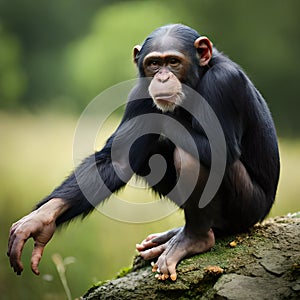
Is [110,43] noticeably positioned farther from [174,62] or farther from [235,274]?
[235,274]

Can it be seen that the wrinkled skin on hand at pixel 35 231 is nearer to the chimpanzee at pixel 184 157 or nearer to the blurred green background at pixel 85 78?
the chimpanzee at pixel 184 157

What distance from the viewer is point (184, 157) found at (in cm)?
380

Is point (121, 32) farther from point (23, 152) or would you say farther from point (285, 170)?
point (285, 170)

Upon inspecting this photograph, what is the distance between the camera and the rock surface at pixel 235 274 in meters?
3.52

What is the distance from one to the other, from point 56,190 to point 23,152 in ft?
18.3

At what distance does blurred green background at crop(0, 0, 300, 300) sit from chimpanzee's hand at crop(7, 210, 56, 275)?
3417mm

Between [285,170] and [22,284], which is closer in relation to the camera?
[22,284]

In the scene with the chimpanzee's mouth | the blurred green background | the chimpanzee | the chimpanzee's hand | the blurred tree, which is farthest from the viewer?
the blurred tree

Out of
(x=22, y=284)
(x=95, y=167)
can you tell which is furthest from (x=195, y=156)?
(x=22, y=284)

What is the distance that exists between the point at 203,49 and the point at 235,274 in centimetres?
155

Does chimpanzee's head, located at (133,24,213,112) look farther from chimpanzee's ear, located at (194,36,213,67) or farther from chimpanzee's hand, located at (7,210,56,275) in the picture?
chimpanzee's hand, located at (7,210,56,275)

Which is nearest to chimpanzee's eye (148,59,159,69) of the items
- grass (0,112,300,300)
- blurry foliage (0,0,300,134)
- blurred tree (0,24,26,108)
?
grass (0,112,300,300)

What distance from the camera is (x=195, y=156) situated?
3824mm

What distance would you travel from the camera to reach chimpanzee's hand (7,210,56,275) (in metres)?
3.74
